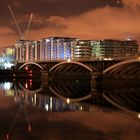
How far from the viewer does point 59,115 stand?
3238 centimetres

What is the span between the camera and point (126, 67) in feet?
222

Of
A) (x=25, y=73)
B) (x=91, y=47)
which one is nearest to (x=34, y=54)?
(x=91, y=47)

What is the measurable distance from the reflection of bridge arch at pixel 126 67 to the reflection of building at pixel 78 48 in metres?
48.7

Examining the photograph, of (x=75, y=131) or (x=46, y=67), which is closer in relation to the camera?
(x=75, y=131)

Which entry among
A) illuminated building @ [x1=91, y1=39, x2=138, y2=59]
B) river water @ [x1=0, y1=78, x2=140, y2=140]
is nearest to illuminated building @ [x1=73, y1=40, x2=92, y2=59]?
illuminated building @ [x1=91, y1=39, x2=138, y2=59]

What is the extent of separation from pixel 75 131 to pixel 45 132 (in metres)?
1.89

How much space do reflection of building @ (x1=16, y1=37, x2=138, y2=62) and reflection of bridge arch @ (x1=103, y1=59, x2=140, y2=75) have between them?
48687 millimetres

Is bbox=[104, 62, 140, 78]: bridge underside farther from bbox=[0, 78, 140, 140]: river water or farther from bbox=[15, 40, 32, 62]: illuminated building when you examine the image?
bbox=[15, 40, 32, 62]: illuminated building

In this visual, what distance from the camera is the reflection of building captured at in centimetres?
13512

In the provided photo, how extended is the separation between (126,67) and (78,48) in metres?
70.1

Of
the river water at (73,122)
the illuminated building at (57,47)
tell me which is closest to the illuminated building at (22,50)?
the illuminated building at (57,47)

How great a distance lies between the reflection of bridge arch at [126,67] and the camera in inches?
2392

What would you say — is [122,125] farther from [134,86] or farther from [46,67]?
[46,67]

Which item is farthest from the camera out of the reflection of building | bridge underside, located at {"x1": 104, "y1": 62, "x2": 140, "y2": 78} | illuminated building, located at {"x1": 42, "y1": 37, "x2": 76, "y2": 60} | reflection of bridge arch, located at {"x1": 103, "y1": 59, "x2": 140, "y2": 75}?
illuminated building, located at {"x1": 42, "y1": 37, "x2": 76, "y2": 60}
